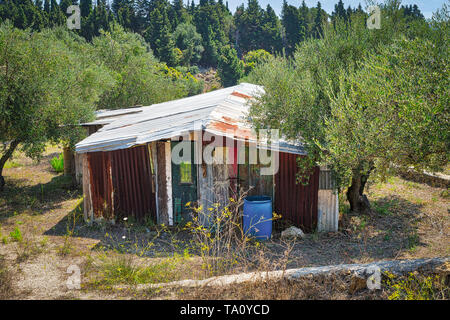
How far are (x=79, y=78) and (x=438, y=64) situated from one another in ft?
37.3

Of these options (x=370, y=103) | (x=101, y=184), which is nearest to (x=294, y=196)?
(x=370, y=103)

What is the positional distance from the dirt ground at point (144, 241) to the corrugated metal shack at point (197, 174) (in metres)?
0.49

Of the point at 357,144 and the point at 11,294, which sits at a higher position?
the point at 357,144

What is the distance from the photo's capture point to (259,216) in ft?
24.3

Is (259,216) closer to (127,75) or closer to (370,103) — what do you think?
(370,103)

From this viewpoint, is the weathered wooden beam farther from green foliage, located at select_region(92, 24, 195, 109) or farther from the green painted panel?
green foliage, located at select_region(92, 24, 195, 109)

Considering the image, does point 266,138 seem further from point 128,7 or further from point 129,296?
point 128,7

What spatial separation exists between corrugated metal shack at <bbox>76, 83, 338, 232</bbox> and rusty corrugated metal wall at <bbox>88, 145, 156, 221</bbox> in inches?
0.9

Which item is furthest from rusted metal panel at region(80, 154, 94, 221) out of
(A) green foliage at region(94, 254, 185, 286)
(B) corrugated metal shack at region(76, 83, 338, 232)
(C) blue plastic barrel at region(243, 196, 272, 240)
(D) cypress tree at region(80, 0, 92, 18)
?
(D) cypress tree at region(80, 0, 92, 18)

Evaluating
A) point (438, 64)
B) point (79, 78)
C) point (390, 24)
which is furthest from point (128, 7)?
point (438, 64)

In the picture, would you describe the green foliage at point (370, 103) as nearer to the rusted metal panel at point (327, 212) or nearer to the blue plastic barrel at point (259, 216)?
the rusted metal panel at point (327, 212)

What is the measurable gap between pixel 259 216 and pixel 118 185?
3.78m

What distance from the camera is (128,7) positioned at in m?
61.4

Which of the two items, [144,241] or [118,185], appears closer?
[144,241]
